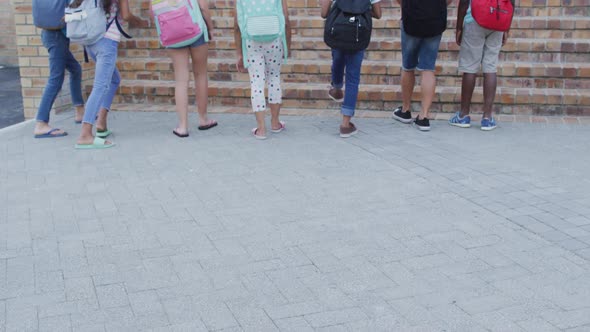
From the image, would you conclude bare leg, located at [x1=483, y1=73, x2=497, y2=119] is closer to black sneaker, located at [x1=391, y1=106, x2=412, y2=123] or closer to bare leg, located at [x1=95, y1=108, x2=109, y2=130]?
black sneaker, located at [x1=391, y1=106, x2=412, y2=123]

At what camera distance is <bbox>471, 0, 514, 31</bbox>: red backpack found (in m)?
6.81

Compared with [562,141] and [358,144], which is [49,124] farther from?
[562,141]

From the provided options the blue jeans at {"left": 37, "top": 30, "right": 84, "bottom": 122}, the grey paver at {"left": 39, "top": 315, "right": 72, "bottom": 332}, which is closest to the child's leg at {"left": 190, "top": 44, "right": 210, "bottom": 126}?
the blue jeans at {"left": 37, "top": 30, "right": 84, "bottom": 122}

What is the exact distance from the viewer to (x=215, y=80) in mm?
8797

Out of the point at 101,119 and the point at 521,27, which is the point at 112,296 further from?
the point at 521,27

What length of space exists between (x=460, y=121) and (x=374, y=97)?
112 centimetres

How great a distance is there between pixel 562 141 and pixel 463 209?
2383 mm

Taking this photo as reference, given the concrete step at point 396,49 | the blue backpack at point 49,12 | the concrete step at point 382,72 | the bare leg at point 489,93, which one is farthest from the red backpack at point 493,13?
the blue backpack at point 49,12

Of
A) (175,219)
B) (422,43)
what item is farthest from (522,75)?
(175,219)

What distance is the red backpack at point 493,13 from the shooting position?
6.81 m

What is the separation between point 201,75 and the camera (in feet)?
23.2

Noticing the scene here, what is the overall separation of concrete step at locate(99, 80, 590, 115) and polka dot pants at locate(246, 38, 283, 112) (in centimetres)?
137

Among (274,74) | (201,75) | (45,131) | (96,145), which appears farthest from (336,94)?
(45,131)

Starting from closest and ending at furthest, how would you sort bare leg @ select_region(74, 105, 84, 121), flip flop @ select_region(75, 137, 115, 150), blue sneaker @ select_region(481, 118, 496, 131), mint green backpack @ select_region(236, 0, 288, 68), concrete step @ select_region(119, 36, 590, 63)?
mint green backpack @ select_region(236, 0, 288, 68), flip flop @ select_region(75, 137, 115, 150), blue sneaker @ select_region(481, 118, 496, 131), bare leg @ select_region(74, 105, 84, 121), concrete step @ select_region(119, 36, 590, 63)
